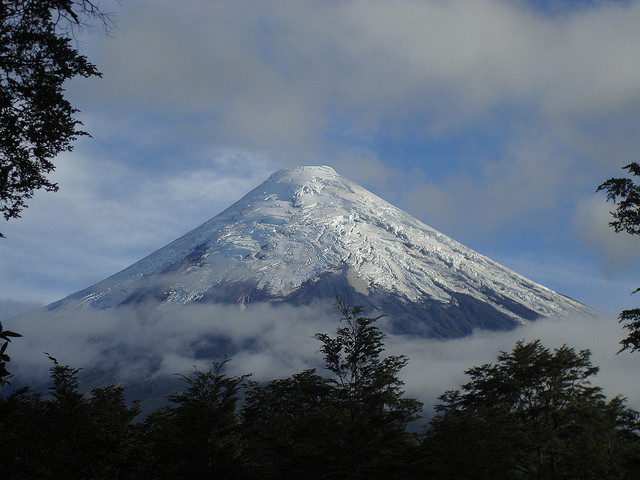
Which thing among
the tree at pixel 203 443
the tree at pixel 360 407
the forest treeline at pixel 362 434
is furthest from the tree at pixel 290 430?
the tree at pixel 203 443

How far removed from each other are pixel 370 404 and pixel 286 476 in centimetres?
679

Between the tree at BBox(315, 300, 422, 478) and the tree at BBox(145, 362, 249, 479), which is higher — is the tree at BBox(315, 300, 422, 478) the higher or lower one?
the higher one

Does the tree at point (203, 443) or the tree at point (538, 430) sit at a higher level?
the tree at point (538, 430)

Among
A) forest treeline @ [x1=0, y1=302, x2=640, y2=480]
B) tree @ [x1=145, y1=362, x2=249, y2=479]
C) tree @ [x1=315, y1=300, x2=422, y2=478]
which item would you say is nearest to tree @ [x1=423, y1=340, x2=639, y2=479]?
forest treeline @ [x1=0, y1=302, x2=640, y2=480]

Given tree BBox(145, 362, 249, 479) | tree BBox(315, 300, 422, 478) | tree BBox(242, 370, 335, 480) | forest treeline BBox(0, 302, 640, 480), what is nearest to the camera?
tree BBox(315, 300, 422, 478)

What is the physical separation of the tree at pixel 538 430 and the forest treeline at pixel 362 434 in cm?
7

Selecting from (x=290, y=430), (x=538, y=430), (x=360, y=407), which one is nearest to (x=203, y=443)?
(x=360, y=407)

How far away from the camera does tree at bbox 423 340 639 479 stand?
2619cm

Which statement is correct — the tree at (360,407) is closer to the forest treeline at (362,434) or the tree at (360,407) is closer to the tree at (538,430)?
the forest treeline at (362,434)

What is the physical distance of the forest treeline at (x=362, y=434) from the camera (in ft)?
75.9

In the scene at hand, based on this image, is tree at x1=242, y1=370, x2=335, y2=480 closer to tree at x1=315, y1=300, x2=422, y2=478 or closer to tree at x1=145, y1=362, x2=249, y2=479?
tree at x1=315, y1=300, x2=422, y2=478

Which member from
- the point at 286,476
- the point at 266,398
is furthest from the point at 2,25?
the point at 266,398

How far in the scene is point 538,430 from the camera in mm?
29062

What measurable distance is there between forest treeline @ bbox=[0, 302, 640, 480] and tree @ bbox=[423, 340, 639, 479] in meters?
0.07
